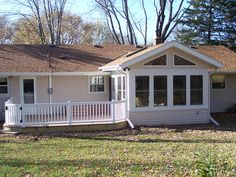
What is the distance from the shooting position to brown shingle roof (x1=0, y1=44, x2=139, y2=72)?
19.3m

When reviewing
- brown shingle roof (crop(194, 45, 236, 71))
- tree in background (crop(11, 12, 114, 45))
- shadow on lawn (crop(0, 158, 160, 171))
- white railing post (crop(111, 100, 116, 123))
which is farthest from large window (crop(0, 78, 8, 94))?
tree in background (crop(11, 12, 114, 45))

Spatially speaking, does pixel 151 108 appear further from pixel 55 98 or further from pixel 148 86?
pixel 55 98

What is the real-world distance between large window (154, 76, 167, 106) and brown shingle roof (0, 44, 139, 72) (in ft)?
14.0

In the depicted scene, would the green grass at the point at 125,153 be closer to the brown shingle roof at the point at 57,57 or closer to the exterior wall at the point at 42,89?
the exterior wall at the point at 42,89

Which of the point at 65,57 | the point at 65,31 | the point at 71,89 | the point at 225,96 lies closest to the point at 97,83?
the point at 71,89

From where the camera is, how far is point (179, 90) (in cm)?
1727

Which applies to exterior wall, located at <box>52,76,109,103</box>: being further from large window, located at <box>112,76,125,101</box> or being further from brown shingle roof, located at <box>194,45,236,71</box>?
brown shingle roof, located at <box>194,45,236,71</box>

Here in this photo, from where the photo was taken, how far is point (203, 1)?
37.0m

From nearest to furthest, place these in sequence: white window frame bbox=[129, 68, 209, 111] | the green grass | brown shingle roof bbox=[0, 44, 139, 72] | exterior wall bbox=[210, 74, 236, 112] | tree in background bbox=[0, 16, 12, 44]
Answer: the green grass → white window frame bbox=[129, 68, 209, 111] → brown shingle roof bbox=[0, 44, 139, 72] → exterior wall bbox=[210, 74, 236, 112] → tree in background bbox=[0, 16, 12, 44]

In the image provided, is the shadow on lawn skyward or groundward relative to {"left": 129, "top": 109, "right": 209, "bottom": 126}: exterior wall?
groundward

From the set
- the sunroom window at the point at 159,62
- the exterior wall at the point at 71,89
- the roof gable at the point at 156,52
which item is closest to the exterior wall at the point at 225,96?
the roof gable at the point at 156,52

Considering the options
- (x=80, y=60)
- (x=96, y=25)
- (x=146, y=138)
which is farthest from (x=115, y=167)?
(x=96, y=25)

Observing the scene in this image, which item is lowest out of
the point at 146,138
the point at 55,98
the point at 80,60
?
the point at 146,138

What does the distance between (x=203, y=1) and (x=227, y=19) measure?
10.0 ft
